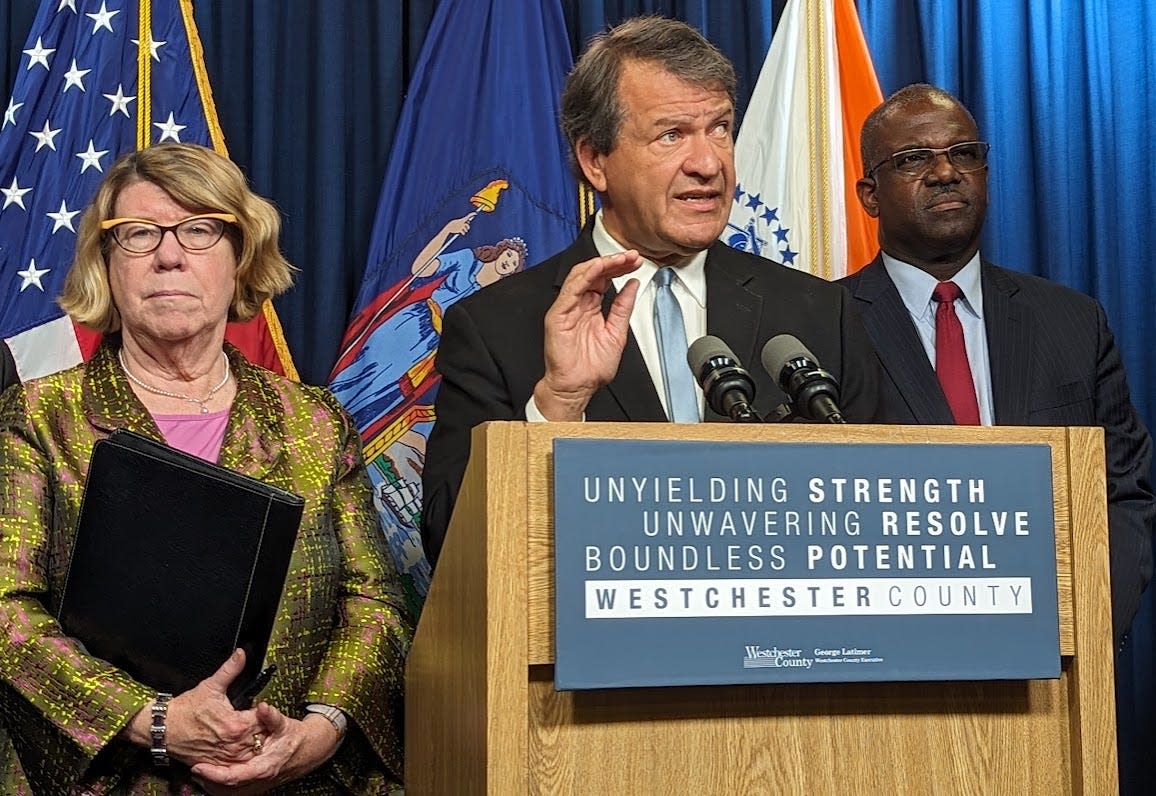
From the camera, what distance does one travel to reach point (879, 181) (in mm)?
3188

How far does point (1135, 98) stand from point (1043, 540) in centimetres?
295

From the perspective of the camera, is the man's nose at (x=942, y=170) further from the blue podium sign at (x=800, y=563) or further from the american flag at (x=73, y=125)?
the blue podium sign at (x=800, y=563)

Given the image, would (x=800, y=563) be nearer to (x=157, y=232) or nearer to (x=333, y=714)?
(x=333, y=714)

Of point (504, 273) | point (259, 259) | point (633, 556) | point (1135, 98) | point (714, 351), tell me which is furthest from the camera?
point (1135, 98)

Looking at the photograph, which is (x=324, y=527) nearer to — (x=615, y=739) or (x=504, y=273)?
(x=615, y=739)

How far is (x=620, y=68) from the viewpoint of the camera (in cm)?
250

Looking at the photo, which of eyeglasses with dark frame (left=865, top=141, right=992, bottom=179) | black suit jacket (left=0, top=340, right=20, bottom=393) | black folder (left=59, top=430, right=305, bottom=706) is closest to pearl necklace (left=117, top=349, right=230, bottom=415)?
black folder (left=59, top=430, right=305, bottom=706)

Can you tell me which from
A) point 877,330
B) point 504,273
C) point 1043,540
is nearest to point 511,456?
point 1043,540

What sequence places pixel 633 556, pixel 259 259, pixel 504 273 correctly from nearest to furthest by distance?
pixel 633 556 < pixel 259 259 < pixel 504 273

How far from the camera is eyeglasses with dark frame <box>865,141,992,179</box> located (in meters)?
3.11

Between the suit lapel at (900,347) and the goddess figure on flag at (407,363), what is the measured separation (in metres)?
0.94

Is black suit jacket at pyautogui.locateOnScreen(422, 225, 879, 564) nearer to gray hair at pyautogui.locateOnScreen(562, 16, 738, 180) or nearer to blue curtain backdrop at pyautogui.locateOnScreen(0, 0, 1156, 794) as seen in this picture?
gray hair at pyautogui.locateOnScreen(562, 16, 738, 180)

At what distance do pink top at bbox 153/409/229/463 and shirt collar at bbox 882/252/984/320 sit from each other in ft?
4.61

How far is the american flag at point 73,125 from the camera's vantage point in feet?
11.0
